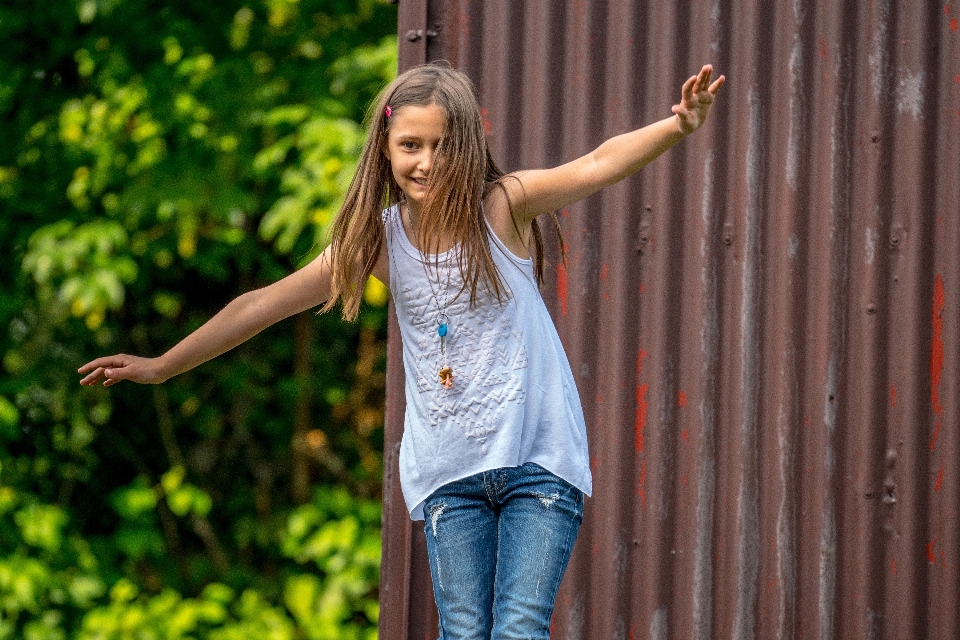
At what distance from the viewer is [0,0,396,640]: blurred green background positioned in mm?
5168

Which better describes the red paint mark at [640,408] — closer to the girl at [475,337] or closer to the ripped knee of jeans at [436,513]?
the girl at [475,337]

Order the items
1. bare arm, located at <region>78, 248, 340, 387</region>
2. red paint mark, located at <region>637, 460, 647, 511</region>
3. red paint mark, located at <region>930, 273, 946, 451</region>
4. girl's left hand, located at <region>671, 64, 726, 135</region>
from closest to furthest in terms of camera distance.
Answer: girl's left hand, located at <region>671, 64, 726, 135</region>
bare arm, located at <region>78, 248, 340, 387</region>
red paint mark, located at <region>930, 273, 946, 451</region>
red paint mark, located at <region>637, 460, 647, 511</region>

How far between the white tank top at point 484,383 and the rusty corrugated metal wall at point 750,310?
93 cm

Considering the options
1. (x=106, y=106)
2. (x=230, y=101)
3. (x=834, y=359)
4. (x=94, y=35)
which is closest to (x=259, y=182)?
(x=230, y=101)

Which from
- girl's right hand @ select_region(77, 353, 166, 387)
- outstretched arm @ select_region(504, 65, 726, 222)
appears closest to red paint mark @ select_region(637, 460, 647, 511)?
outstretched arm @ select_region(504, 65, 726, 222)

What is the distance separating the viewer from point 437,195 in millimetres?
2129

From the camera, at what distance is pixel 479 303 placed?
2191 mm

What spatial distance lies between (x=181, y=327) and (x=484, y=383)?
463cm

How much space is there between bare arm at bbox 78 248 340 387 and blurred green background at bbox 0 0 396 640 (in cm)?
222

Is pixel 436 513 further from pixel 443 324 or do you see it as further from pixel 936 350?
pixel 936 350

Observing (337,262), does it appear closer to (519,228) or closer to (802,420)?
(519,228)

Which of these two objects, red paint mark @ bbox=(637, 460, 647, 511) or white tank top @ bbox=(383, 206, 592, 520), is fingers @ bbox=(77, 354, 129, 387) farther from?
red paint mark @ bbox=(637, 460, 647, 511)

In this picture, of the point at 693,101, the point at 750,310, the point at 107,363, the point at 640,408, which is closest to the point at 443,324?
the point at 693,101

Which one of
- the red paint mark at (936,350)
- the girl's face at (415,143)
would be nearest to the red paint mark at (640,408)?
the red paint mark at (936,350)
